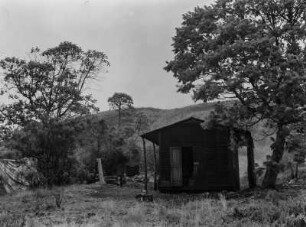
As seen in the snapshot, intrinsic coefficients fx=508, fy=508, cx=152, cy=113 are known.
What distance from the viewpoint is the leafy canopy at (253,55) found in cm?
1806

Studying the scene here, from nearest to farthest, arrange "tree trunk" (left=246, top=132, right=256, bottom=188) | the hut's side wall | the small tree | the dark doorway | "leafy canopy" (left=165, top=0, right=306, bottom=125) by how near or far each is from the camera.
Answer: "leafy canopy" (left=165, top=0, right=306, bottom=125) < "tree trunk" (left=246, top=132, right=256, bottom=188) < the hut's side wall < the dark doorway < the small tree

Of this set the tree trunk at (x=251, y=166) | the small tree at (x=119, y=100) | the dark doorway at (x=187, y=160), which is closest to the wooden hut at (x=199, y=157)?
the tree trunk at (x=251, y=166)

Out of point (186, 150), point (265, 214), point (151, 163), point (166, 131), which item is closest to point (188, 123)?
point (166, 131)

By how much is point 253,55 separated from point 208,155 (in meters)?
7.08

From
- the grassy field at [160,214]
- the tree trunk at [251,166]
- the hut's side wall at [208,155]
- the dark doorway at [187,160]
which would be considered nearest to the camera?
the grassy field at [160,214]

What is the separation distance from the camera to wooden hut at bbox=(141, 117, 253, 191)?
2406 centimetres

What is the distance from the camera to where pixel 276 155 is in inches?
808

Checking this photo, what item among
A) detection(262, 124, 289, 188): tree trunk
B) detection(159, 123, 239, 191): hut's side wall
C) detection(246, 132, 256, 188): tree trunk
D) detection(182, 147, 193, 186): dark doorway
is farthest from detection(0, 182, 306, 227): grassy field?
detection(182, 147, 193, 186): dark doorway

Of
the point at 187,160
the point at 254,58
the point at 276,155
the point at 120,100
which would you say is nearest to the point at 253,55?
the point at 254,58

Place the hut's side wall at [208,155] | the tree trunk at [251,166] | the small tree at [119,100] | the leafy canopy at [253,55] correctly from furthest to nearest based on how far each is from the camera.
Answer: the small tree at [119,100], the hut's side wall at [208,155], the tree trunk at [251,166], the leafy canopy at [253,55]

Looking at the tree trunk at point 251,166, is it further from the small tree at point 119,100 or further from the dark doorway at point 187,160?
the small tree at point 119,100

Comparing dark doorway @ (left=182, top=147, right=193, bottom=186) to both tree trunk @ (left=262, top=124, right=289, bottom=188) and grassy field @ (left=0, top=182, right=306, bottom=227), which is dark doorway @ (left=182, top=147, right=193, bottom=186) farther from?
grassy field @ (left=0, top=182, right=306, bottom=227)

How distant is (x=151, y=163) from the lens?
40344 millimetres

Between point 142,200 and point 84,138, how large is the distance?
10.7m
